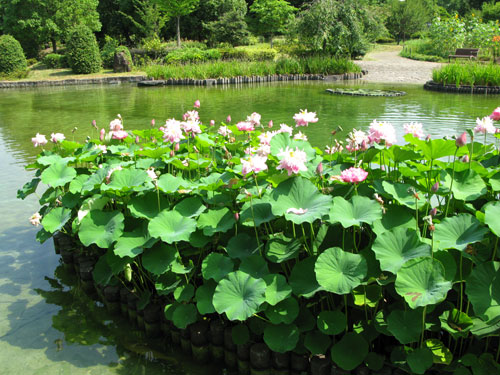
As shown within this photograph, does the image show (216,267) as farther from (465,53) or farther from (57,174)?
(465,53)

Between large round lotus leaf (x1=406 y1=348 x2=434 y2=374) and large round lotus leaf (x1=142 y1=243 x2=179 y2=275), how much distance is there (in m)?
1.15

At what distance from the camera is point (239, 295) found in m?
1.83

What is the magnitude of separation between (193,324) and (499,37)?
20633 millimetres

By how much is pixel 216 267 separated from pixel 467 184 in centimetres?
126

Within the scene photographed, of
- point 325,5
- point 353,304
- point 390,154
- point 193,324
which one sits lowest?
point 193,324

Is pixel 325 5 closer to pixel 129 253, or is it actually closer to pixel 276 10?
pixel 276 10

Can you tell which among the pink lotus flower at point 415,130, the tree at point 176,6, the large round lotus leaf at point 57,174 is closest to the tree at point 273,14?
the tree at point 176,6

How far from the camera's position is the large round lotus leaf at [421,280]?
1569 mm

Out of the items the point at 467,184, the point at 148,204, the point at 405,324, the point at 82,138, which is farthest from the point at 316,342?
the point at 82,138

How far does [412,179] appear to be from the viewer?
2.32 meters

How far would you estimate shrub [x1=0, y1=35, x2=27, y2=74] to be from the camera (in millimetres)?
19906

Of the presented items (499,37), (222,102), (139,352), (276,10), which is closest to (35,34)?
(276,10)

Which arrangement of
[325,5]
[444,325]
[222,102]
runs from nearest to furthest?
[444,325]
[222,102]
[325,5]

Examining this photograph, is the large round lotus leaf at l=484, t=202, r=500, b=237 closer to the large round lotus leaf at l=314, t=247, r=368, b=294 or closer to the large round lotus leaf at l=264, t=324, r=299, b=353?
the large round lotus leaf at l=314, t=247, r=368, b=294
